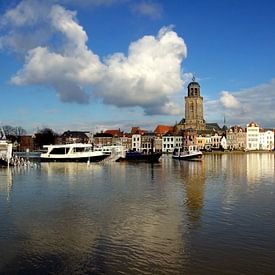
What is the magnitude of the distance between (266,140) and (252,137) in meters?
7.77

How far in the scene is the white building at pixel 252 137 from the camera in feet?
604

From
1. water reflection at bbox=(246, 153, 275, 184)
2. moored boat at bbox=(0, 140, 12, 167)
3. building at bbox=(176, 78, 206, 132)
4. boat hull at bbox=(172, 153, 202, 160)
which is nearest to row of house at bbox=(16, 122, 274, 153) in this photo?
building at bbox=(176, 78, 206, 132)

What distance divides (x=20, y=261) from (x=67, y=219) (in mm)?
6960

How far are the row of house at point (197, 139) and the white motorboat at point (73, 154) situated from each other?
312 ft

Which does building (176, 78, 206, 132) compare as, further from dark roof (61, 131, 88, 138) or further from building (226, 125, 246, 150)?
dark roof (61, 131, 88, 138)

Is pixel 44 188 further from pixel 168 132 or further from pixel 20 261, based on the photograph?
pixel 168 132

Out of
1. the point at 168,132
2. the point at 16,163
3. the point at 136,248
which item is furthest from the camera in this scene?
the point at 168,132

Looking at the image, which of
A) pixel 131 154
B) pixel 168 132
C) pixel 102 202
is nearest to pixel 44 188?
pixel 102 202

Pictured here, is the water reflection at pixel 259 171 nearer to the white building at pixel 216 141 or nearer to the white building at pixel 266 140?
the white building at pixel 216 141

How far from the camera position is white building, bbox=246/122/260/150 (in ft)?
604

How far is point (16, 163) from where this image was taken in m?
70.4

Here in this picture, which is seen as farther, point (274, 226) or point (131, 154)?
point (131, 154)

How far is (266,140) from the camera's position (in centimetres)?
18750

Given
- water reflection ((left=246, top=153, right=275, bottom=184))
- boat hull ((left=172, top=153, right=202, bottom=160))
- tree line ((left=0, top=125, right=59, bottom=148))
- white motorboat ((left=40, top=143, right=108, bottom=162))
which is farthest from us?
tree line ((left=0, top=125, right=59, bottom=148))
